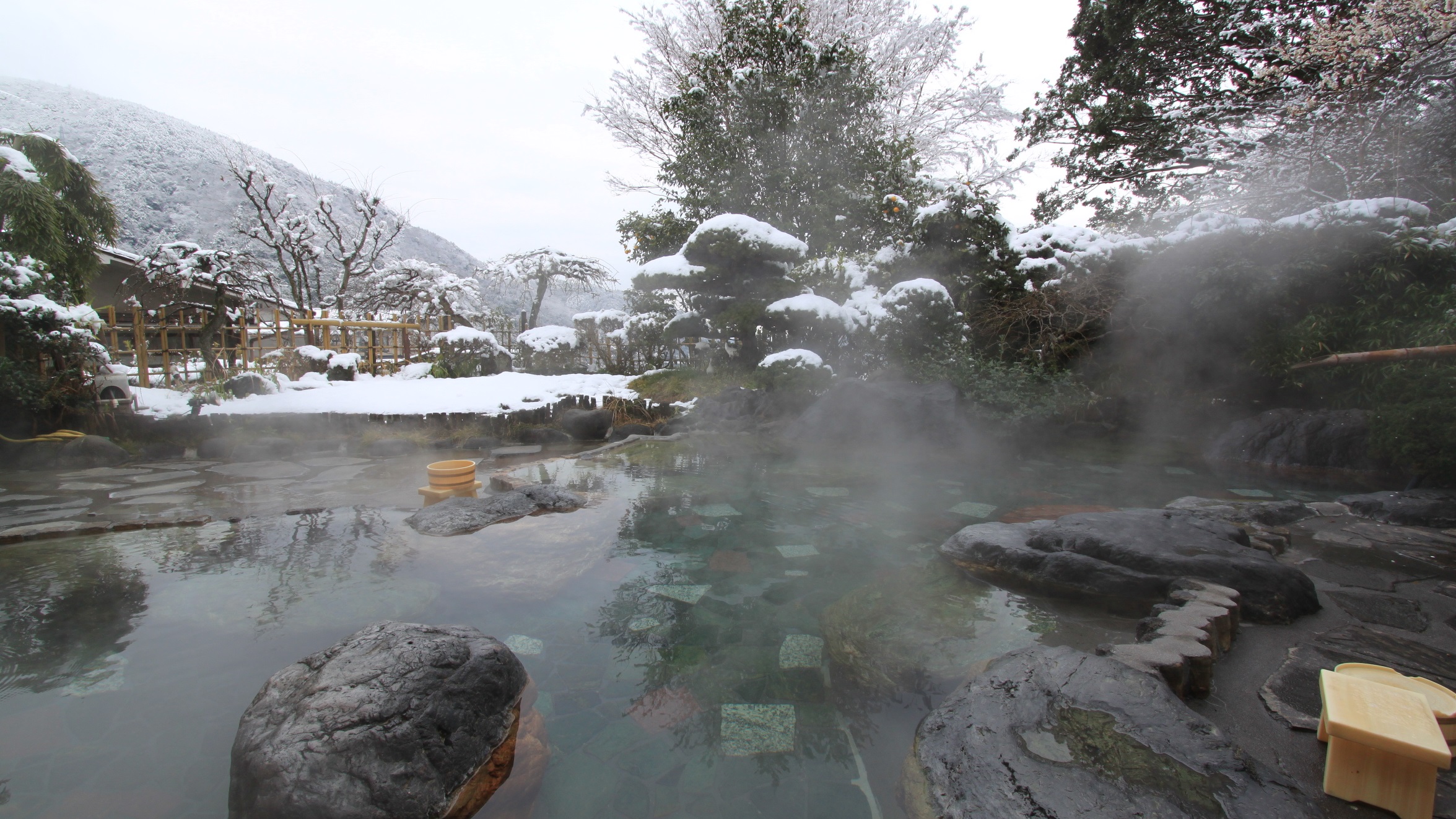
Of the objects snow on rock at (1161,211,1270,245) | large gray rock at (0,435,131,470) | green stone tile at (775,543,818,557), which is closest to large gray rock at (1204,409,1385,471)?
snow on rock at (1161,211,1270,245)

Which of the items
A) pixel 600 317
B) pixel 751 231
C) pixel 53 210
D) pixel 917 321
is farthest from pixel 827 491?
pixel 53 210

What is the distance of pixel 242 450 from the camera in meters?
6.45

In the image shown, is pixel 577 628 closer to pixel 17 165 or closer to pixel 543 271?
pixel 17 165

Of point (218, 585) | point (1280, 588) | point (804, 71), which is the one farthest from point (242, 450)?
point (804, 71)

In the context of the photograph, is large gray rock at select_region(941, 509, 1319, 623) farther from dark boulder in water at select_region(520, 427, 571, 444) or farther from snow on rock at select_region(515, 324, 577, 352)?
snow on rock at select_region(515, 324, 577, 352)

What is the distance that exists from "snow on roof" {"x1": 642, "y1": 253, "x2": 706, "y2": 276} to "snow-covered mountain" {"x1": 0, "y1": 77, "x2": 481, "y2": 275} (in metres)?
18.1

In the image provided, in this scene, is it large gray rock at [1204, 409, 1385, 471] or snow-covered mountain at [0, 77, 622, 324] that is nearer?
large gray rock at [1204, 409, 1385, 471]

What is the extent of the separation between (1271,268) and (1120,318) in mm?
1593

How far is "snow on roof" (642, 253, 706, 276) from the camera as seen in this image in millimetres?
8922

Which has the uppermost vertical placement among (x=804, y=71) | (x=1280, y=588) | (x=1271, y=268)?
(x=804, y=71)

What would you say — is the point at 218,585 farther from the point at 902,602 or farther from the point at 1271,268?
the point at 1271,268

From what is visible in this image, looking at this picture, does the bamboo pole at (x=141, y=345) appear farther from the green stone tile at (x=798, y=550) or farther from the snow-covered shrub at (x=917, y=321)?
the snow-covered shrub at (x=917, y=321)

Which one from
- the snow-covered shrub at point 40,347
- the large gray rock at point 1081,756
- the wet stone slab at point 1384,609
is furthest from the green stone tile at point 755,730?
the snow-covered shrub at point 40,347

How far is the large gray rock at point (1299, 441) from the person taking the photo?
5.75 m
